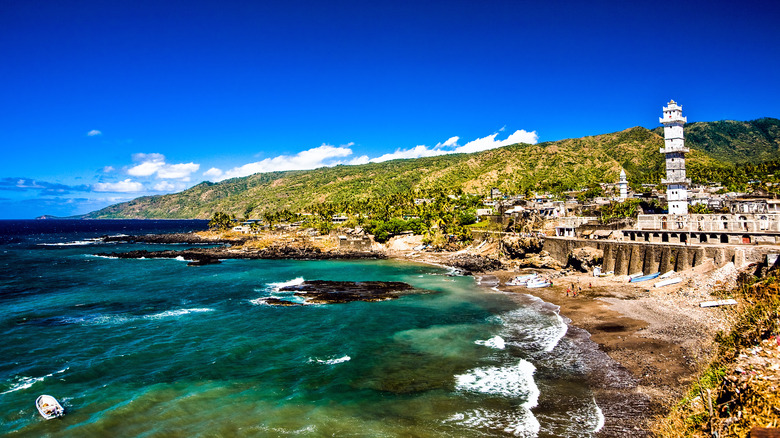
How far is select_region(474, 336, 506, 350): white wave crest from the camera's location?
24.2m

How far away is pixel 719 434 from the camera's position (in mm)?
8039

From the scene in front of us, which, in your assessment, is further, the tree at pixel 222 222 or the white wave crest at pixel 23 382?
the tree at pixel 222 222

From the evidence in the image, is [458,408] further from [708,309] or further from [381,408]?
[708,309]

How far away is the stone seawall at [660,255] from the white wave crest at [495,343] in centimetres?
2357

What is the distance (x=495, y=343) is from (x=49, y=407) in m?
22.9

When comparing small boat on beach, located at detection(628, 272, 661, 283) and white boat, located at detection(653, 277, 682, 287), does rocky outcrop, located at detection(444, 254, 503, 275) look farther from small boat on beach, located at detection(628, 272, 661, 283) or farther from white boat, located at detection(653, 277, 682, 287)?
white boat, located at detection(653, 277, 682, 287)

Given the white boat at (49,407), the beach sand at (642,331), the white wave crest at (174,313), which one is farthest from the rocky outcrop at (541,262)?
the white boat at (49,407)

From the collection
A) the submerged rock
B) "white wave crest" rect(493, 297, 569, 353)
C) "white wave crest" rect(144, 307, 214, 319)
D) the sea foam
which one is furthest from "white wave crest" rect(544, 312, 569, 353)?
"white wave crest" rect(144, 307, 214, 319)

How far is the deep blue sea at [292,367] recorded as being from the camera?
1602 centimetres

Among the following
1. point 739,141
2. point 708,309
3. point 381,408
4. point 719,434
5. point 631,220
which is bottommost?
point 381,408

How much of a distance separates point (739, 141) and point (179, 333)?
10301 inches

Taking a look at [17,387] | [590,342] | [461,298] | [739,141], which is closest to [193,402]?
[17,387]

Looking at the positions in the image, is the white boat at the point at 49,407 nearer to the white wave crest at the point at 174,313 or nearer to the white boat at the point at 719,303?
the white wave crest at the point at 174,313

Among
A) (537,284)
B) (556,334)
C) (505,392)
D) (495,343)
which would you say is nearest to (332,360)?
(505,392)
